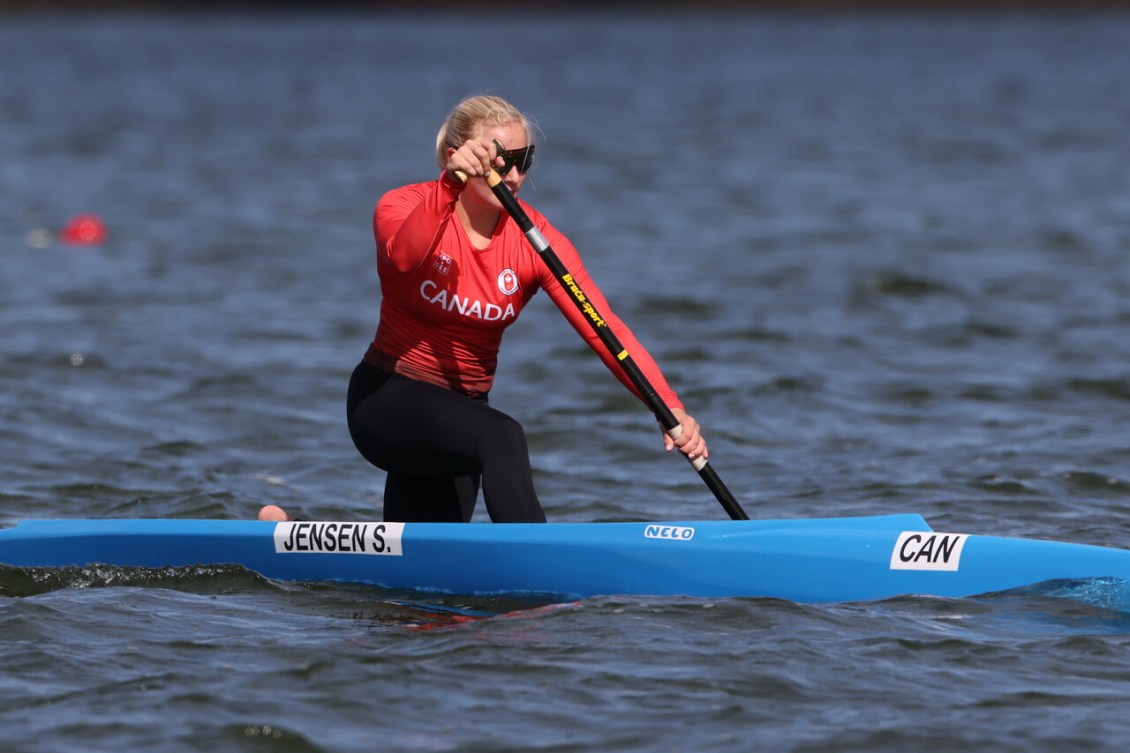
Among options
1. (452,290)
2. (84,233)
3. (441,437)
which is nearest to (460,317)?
(452,290)

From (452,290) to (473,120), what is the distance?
60 centimetres

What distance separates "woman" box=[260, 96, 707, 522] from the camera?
19.0 feet

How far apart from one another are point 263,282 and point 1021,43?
51.5 metres

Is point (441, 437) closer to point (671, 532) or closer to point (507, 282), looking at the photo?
point (507, 282)

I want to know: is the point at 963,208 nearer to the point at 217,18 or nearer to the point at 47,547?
the point at 47,547

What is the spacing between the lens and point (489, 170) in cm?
570

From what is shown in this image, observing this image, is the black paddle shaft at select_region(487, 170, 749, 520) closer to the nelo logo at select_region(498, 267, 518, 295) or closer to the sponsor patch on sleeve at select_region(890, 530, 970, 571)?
the nelo logo at select_region(498, 267, 518, 295)

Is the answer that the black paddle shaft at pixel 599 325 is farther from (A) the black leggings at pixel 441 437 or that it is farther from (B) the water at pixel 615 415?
(B) the water at pixel 615 415

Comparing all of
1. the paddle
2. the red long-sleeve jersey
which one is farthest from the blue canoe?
the red long-sleeve jersey

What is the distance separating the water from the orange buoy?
1.13ft

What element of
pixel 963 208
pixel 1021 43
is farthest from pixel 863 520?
pixel 1021 43

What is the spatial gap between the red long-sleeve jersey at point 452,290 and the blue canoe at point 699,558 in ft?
1.84

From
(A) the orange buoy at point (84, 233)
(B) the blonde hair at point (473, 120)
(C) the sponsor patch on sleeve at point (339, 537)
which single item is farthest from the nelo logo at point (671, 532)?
(A) the orange buoy at point (84, 233)

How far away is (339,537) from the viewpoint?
6.35 meters
